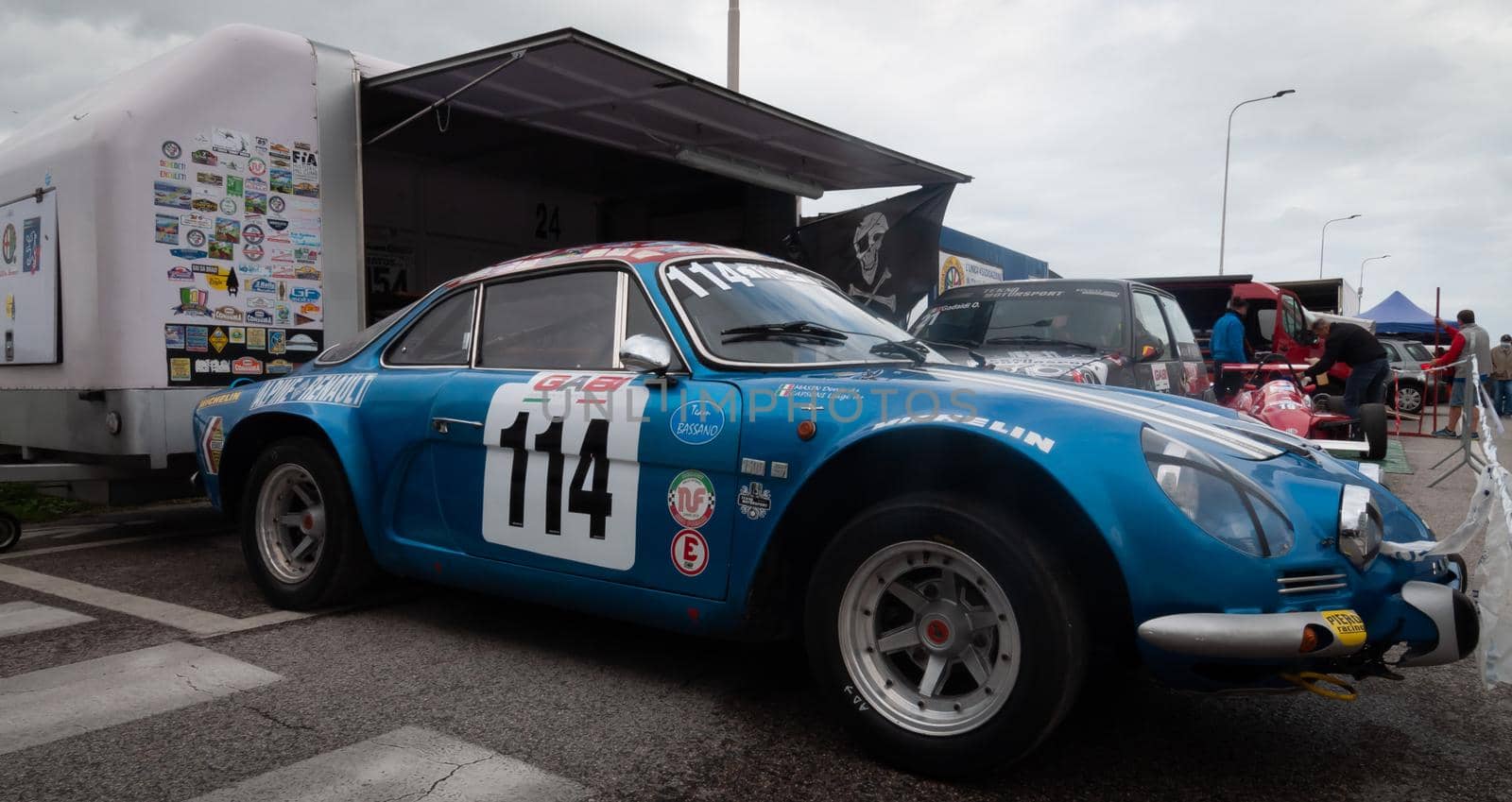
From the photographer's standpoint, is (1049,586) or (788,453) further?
(788,453)

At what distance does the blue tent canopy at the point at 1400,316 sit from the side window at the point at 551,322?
2781cm

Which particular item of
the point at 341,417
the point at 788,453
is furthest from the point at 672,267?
the point at 341,417

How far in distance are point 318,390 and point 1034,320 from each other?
4.71 meters

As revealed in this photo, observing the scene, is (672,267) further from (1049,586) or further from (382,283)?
(382,283)

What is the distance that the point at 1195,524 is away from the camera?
7.13 feet

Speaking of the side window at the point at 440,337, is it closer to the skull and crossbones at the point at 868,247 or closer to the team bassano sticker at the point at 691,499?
the team bassano sticker at the point at 691,499

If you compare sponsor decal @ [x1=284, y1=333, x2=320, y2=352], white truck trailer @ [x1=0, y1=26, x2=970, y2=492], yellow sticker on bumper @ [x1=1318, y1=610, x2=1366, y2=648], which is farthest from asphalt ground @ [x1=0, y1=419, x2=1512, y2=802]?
sponsor decal @ [x1=284, y1=333, x2=320, y2=352]

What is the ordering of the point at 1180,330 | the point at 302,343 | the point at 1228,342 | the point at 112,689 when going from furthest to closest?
1. the point at 1228,342
2. the point at 1180,330
3. the point at 302,343
4. the point at 112,689

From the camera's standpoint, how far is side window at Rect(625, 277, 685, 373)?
327cm

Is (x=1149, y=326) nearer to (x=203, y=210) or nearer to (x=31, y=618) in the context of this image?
(x=203, y=210)

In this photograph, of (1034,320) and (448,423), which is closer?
(448,423)

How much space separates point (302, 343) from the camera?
19.1 feet

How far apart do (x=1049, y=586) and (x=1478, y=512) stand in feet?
3.78

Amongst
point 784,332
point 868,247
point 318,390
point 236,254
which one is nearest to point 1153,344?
point 868,247
